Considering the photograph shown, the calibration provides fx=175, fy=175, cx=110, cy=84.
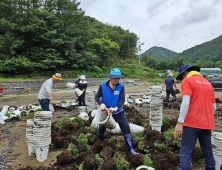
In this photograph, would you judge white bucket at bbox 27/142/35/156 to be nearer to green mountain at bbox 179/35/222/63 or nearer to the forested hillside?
the forested hillside

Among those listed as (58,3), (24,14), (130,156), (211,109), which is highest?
(58,3)

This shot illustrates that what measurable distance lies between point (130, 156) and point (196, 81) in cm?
167

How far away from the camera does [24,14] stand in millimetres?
22500

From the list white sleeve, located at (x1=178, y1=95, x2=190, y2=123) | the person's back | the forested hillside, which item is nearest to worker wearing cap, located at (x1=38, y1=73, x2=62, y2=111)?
white sleeve, located at (x1=178, y1=95, x2=190, y2=123)

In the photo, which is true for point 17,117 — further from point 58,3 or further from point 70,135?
point 58,3

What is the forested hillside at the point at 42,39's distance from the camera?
2044cm

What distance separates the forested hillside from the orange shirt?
2066 cm

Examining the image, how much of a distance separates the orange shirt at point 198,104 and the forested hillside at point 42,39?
67.8 feet

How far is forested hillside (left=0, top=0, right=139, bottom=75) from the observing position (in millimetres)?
20438

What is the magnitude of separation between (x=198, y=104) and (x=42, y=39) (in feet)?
78.7

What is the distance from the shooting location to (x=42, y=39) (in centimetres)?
2306

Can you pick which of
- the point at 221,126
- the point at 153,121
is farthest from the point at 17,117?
the point at 221,126

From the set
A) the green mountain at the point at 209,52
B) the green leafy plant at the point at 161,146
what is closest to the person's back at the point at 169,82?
the green leafy plant at the point at 161,146

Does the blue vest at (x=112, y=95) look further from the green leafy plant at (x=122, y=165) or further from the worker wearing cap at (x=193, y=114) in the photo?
the worker wearing cap at (x=193, y=114)
